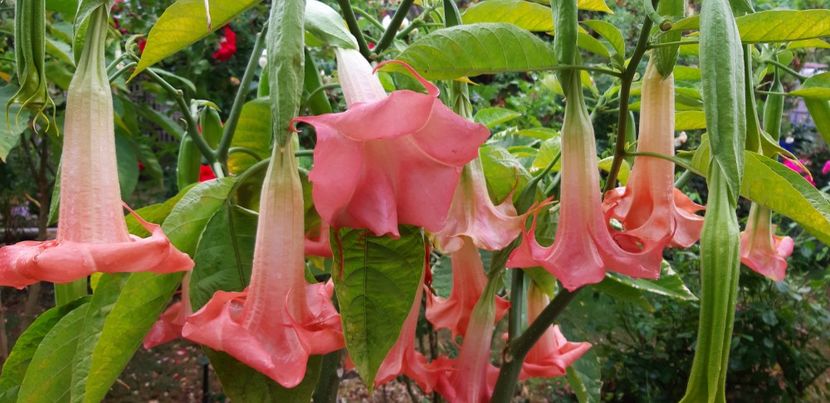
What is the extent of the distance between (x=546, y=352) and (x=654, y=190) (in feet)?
0.77

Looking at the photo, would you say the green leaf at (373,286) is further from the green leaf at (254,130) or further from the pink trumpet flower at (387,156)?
the green leaf at (254,130)

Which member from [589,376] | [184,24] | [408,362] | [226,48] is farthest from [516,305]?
[226,48]

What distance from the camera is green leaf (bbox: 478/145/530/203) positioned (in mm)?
558

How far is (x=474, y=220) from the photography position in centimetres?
45

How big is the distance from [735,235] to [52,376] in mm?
482

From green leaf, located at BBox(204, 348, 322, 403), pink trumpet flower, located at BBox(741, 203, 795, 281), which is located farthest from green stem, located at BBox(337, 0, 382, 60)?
pink trumpet flower, located at BBox(741, 203, 795, 281)

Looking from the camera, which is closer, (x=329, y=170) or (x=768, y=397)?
(x=329, y=170)

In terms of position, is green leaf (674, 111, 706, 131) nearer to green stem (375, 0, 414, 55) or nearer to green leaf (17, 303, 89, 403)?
green stem (375, 0, 414, 55)

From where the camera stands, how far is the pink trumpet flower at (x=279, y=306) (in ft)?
1.09

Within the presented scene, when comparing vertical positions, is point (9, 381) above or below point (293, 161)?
below

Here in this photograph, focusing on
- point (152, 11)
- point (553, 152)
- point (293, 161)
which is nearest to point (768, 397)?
point (553, 152)

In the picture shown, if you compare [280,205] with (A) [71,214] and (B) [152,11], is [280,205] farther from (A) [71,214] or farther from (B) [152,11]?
(B) [152,11]

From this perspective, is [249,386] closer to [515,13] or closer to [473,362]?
[473,362]

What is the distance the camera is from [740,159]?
0.28 m
